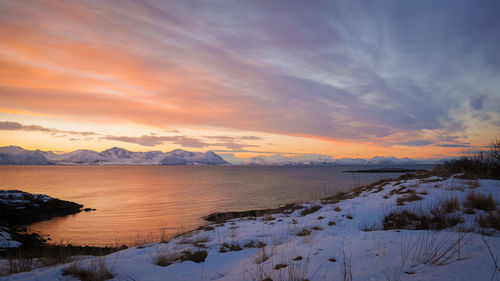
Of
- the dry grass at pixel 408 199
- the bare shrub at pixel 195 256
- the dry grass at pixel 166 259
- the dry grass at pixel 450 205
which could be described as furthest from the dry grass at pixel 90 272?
the dry grass at pixel 450 205

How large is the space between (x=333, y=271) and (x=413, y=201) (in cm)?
730

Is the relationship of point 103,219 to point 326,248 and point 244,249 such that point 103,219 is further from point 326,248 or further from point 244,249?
point 326,248

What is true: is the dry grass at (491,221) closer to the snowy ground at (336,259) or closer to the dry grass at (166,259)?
the snowy ground at (336,259)

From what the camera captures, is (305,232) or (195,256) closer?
(195,256)

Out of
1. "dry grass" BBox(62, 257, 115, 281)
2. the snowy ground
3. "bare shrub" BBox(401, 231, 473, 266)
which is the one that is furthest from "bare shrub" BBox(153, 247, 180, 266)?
"bare shrub" BBox(401, 231, 473, 266)

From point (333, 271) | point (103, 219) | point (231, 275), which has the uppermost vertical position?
point (333, 271)

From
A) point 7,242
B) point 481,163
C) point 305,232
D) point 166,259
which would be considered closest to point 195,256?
point 166,259

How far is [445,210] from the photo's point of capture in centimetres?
791

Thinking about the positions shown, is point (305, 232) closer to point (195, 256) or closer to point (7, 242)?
point (195, 256)

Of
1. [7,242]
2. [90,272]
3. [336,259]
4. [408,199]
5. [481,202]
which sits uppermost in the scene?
[481,202]

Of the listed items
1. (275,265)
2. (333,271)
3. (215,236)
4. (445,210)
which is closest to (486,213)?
(445,210)

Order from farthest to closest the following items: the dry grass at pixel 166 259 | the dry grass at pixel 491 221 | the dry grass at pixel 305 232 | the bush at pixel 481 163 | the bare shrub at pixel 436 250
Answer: the bush at pixel 481 163, the dry grass at pixel 305 232, the dry grass at pixel 491 221, the dry grass at pixel 166 259, the bare shrub at pixel 436 250

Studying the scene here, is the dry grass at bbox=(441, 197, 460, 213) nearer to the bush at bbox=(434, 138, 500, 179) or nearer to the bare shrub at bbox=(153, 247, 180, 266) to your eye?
the bare shrub at bbox=(153, 247, 180, 266)

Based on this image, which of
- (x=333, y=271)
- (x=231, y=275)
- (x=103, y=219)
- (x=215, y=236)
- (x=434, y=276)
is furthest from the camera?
(x=103, y=219)
